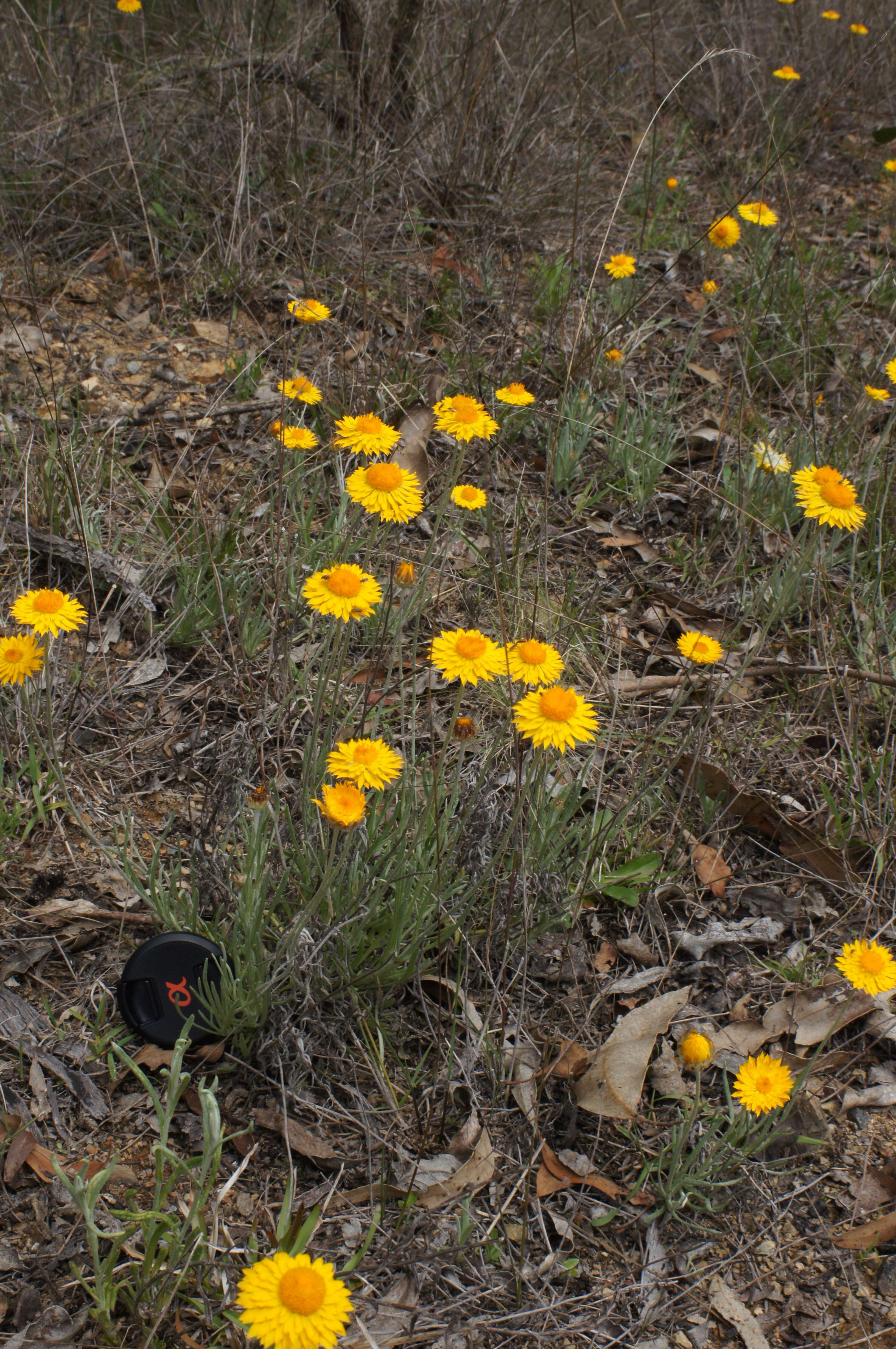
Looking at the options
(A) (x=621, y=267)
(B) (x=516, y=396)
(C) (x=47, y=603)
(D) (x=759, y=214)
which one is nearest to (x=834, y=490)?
(B) (x=516, y=396)

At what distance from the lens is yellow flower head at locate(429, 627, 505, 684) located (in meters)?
1.79

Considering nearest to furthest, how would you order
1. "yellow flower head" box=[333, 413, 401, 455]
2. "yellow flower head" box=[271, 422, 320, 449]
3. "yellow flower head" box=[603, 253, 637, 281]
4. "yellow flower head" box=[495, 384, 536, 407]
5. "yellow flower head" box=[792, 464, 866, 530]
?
"yellow flower head" box=[333, 413, 401, 455] < "yellow flower head" box=[792, 464, 866, 530] < "yellow flower head" box=[495, 384, 536, 407] < "yellow flower head" box=[271, 422, 320, 449] < "yellow flower head" box=[603, 253, 637, 281]

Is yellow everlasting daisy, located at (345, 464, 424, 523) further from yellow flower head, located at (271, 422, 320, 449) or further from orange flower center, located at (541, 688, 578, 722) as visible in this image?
yellow flower head, located at (271, 422, 320, 449)

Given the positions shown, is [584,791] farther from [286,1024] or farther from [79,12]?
[79,12]

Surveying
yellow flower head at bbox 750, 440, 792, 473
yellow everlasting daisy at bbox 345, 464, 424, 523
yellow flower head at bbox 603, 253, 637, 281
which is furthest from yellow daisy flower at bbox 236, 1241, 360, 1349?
yellow flower head at bbox 603, 253, 637, 281

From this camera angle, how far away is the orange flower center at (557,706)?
5.66 feet

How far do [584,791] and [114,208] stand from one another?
345 centimetres

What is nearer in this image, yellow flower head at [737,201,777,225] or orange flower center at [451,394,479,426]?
orange flower center at [451,394,479,426]

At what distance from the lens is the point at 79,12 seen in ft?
16.9

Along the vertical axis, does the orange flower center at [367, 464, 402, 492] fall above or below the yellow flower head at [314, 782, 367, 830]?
above

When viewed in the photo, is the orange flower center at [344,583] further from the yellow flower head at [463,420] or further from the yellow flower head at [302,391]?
the yellow flower head at [302,391]

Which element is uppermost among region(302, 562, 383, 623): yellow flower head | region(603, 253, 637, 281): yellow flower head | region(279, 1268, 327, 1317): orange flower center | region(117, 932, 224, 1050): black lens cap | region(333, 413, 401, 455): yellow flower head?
region(603, 253, 637, 281): yellow flower head

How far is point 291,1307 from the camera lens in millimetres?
1184

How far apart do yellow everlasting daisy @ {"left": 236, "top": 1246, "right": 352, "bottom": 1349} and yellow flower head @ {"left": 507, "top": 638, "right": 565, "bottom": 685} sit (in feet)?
3.42
